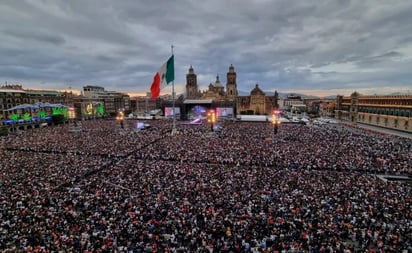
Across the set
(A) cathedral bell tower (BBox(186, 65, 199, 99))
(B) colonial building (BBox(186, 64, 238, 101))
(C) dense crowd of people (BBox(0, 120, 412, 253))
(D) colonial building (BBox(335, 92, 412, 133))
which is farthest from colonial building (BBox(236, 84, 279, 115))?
(C) dense crowd of people (BBox(0, 120, 412, 253))

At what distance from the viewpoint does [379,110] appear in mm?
53250

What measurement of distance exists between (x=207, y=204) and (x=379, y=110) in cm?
5969

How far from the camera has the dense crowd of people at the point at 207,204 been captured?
9.03 meters

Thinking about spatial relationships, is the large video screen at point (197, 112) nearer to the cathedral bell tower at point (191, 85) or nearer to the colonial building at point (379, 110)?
the cathedral bell tower at point (191, 85)

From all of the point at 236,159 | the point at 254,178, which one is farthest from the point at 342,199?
the point at 236,159

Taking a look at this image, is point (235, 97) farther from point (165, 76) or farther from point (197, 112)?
point (165, 76)

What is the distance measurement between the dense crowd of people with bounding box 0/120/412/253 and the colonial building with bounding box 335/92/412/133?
107ft

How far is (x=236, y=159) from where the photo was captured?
2048 centimetres

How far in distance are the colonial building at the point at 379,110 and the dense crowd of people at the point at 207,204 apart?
32.5 meters

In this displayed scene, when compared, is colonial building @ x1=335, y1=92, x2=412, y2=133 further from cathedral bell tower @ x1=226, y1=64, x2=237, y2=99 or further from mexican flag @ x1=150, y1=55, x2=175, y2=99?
mexican flag @ x1=150, y1=55, x2=175, y2=99

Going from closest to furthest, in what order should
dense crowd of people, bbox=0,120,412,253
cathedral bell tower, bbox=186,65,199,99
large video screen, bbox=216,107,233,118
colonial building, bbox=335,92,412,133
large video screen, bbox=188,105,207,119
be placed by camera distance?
dense crowd of people, bbox=0,120,412,253 < colonial building, bbox=335,92,412,133 < large video screen, bbox=216,107,233,118 < large video screen, bbox=188,105,207,119 < cathedral bell tower, bbox=186,65,199,99

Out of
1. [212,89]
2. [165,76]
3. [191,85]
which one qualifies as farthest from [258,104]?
[165,76]

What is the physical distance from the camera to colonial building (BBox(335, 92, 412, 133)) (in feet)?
148

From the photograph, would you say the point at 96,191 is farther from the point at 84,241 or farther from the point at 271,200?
the point at 271,200
